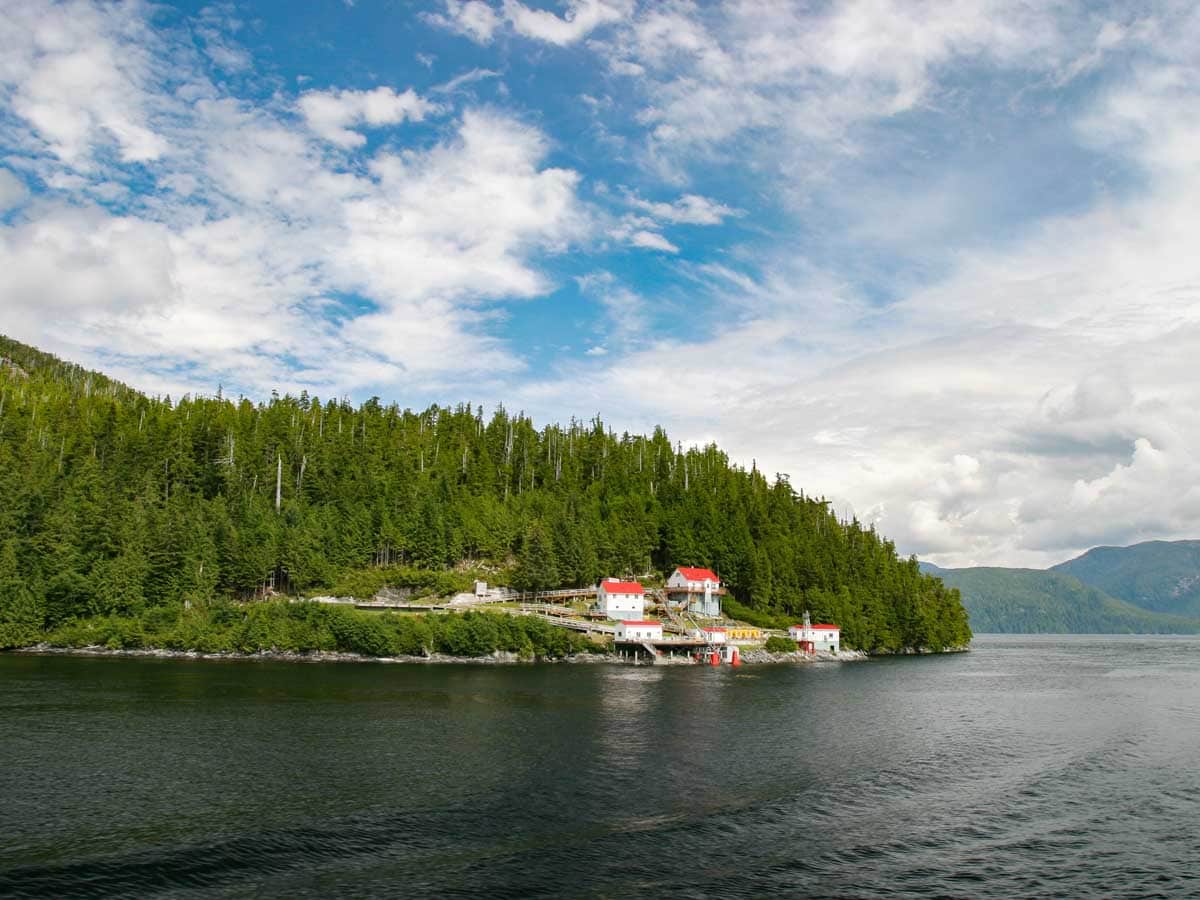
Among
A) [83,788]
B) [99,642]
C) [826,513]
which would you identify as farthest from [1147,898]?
[826,513]

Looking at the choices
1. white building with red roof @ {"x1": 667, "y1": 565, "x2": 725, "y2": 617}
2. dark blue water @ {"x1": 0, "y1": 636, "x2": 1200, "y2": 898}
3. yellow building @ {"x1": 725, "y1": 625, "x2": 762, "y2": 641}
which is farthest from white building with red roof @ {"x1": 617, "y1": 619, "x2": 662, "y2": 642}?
dark blue water @ {"x1": 0, "y1": 636, "x2": 1200, "y2": 898}

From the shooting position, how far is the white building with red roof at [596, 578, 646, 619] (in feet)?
401

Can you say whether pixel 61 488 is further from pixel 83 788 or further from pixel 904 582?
pixel 904 582

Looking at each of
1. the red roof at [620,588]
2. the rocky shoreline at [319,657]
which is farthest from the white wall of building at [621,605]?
the rocky shoreline at [319,657]

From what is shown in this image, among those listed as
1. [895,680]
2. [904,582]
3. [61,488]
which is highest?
[61,488]

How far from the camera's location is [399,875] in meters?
27.1

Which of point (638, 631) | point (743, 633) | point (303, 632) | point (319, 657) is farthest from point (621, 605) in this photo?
point (303, 632)

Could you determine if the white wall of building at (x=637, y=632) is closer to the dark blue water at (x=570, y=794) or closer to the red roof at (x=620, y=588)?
the red roof at (x=620, y=588)

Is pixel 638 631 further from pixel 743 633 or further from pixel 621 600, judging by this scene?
pixel 743 633

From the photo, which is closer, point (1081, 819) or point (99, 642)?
point (1081, 819)

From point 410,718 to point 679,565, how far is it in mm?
96083

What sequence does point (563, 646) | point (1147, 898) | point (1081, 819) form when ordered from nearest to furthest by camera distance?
point (1147, 898) → point (1081, 819) → point (563, 646)

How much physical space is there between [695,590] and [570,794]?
100123 mm

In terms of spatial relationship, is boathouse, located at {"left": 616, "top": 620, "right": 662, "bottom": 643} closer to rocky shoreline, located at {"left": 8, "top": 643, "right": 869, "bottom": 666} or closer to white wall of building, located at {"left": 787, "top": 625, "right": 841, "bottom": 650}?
rocky shoreline, located at {"left": 8, "top": 643, "right": 869, "bottom": 666}
